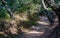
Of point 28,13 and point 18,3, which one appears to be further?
point 28,13

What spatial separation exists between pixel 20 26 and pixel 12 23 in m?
0.68

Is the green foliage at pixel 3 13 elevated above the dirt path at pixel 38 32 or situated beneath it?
elevated above

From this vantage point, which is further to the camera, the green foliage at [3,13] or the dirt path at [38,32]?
the green foliage at [3,13]

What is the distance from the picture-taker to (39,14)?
19.3 metres

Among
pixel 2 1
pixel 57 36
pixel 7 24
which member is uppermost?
pixel 2 1

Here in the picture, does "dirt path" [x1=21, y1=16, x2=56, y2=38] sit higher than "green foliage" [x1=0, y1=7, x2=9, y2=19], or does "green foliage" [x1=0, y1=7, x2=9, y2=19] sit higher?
"green foliage" [x1=0, y1=7, x2=9, y2=19]

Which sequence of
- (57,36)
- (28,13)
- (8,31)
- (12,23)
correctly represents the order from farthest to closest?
(28,13), (12,23), (8,31), (57,36)

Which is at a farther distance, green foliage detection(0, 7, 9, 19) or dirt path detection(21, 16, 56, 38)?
green foliage detection(0, 7, 9, 19)

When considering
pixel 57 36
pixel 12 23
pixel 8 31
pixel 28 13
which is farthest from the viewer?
pixel 28 13

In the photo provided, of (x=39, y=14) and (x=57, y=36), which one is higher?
(x=39, y=14)

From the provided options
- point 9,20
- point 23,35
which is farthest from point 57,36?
point 9,20

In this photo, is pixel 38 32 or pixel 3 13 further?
pixel 3 13

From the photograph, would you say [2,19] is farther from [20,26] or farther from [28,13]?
[28,13]

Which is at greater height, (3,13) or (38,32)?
(3,13)
